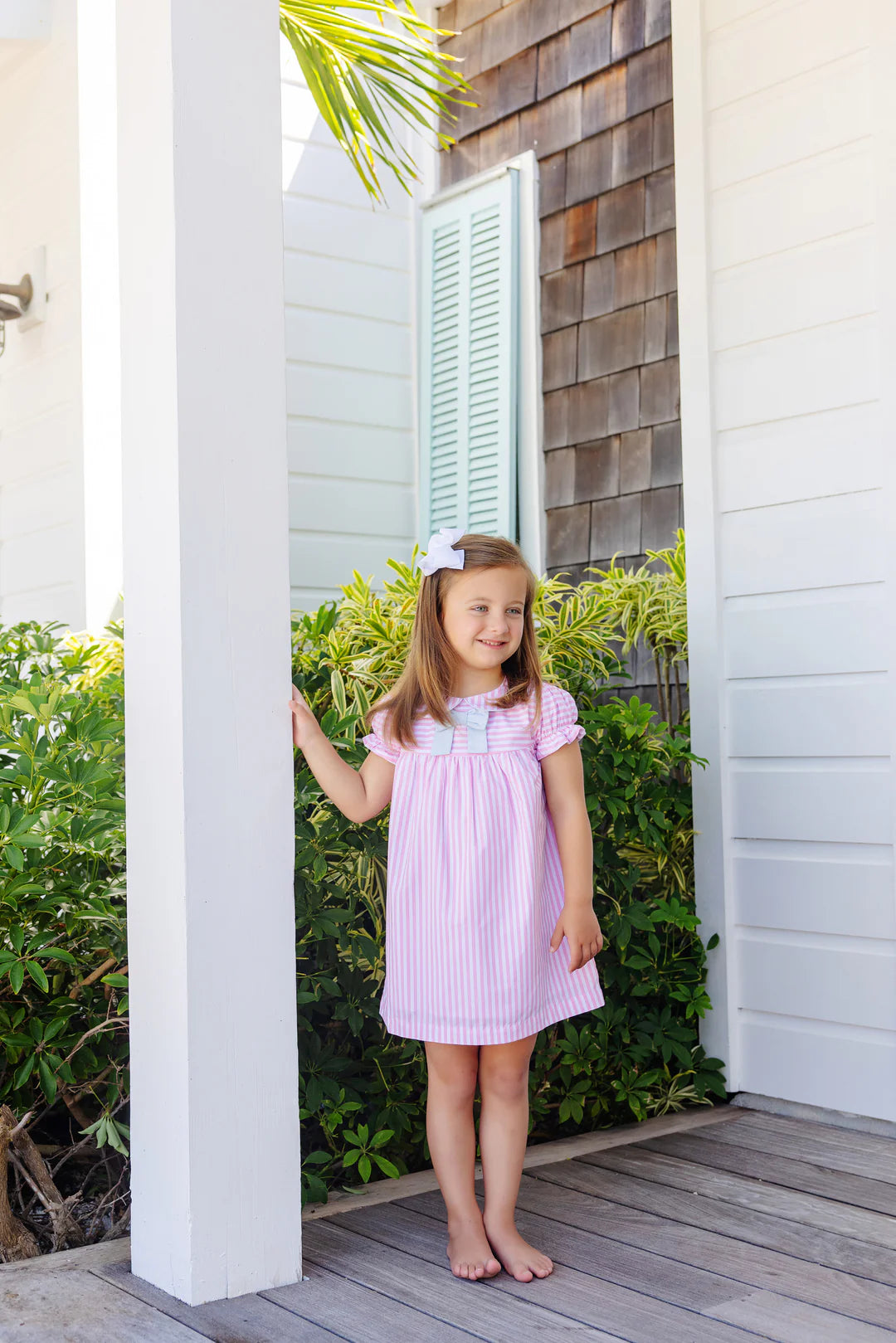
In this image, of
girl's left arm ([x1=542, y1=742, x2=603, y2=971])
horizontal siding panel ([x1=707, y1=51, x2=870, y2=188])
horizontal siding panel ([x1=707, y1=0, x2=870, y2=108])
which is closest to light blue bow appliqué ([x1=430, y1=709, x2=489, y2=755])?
girl's left arm ([x1=542, y1=742, x2=603, y2=971])

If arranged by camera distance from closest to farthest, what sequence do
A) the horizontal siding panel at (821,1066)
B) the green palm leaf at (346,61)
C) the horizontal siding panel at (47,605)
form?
the horizontal siding panel at (821,1066), the green palm leaf at (346,61), the horizontal siding panel at (47,605)

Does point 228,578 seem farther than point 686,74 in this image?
No

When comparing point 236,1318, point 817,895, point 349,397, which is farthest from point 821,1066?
point 349,397

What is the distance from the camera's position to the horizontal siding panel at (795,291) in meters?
2.70

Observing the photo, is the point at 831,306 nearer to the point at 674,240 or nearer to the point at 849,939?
the point at 674,240

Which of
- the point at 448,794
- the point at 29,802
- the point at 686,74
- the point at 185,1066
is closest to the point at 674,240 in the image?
the point at 686,74

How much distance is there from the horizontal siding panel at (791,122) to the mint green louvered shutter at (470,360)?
1.29m

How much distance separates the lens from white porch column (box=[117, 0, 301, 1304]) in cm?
184

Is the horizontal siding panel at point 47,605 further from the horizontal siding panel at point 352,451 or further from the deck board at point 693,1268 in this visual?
the deck board at point 693,1268

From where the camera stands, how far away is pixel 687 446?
9.94 ft

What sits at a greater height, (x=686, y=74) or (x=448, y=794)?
(x=686, y=74)

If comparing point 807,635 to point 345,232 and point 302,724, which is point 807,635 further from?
point 345,232

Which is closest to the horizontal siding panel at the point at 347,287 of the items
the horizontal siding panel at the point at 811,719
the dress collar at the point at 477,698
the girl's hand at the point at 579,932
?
the horizontal siding panel at the point at 811,719

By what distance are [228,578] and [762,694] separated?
4.70ft
